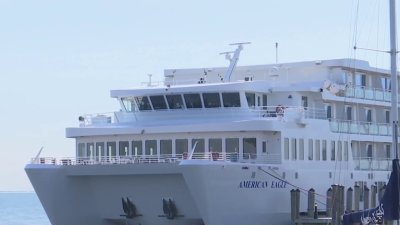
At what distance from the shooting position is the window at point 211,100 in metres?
44.5

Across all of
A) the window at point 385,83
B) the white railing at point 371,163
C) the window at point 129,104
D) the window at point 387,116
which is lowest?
the white railing at point 371,163

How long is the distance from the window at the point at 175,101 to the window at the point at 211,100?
924 mm

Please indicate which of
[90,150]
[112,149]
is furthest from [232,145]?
[90,150]

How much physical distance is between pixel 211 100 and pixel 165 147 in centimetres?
228

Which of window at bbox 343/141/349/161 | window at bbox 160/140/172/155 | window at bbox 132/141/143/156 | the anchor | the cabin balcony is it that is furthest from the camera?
window at bbox 343/141/349/161

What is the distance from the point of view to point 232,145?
4341cm

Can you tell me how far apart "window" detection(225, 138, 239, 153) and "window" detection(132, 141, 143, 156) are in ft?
10.2

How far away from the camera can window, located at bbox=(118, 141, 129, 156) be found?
44844mm

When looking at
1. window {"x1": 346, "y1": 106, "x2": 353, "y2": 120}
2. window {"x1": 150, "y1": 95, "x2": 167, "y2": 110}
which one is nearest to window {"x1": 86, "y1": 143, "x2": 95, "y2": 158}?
window {"x1": 150, "y1": 95, "x2": 167, "y2": 110}

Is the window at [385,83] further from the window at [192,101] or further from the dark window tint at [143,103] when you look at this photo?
the dark window tint at [143,103]

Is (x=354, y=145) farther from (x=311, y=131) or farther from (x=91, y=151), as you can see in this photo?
(x=91, y=151)

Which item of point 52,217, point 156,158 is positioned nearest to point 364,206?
point 156,158

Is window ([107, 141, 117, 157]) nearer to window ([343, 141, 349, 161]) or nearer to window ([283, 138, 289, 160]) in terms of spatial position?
window ([283, 138, 289, 160])

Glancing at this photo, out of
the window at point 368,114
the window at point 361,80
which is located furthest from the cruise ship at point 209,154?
the window at point 368,114
